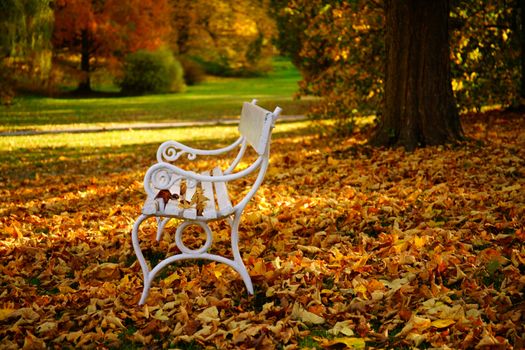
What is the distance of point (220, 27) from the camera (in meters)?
40.9

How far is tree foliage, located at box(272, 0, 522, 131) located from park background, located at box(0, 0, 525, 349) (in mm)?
38

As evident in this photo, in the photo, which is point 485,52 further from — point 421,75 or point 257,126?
point 257,126

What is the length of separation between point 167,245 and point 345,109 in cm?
798

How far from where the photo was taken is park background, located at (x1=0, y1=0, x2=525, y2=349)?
356 cm

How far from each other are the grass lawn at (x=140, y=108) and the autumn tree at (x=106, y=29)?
3333 mm

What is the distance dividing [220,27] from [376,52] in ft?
99.4

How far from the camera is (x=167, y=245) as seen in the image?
5191mm

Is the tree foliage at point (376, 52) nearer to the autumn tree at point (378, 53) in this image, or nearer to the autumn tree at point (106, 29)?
the autumn tree at point (378, 53)

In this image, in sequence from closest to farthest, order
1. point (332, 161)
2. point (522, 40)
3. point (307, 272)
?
point (307, 272)
point (332, 161)
point (522, 40)

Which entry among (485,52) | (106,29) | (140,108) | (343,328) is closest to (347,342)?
(343,328)

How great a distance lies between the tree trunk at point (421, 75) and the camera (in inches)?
354

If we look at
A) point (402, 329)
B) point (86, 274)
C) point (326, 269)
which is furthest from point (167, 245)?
point (402, 329)

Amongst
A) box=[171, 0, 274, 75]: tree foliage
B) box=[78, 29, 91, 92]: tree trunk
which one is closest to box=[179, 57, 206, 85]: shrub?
box=[171, 0, 274, 75]: tree foliage

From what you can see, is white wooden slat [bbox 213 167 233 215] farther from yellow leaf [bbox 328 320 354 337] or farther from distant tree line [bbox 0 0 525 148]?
distant tree line [bbox 0 0 525 148]
